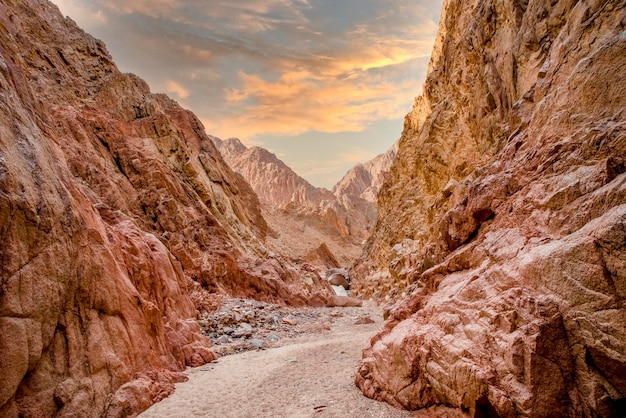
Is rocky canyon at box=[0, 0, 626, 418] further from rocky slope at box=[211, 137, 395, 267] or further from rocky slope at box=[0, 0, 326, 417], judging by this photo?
rocky slope at box=[211, 137, 395, 267]

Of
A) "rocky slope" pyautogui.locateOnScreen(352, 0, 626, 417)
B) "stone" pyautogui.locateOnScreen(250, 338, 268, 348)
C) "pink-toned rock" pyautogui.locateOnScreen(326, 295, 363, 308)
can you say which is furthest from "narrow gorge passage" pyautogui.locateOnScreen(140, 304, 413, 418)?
"pink-toned rock" pyautogui.locateOnScreen(326, 295, 363, 308)

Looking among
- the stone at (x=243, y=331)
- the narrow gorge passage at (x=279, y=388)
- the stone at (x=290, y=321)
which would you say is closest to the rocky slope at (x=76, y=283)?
the narrow gorge passage at (x=279, y=388)

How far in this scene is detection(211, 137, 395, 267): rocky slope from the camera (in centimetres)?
7656

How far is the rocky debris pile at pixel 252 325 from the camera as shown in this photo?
13.6 meters

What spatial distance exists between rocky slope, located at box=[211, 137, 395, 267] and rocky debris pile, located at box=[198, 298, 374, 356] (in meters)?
29.0

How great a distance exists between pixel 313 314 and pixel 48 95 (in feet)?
76.7

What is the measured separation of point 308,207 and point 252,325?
85.1 meters

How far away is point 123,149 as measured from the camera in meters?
24.1

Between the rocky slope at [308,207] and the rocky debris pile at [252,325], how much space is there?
95.0 feet

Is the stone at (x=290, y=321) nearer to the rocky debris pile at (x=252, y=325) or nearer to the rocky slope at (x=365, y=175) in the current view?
the rocky debris pile at (x=252, y=325)

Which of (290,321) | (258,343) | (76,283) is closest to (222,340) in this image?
(258,343)

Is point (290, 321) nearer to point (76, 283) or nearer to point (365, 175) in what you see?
point (76, 283)

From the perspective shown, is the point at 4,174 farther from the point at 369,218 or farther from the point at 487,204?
the point at 369,218

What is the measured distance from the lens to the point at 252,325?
658 inches
